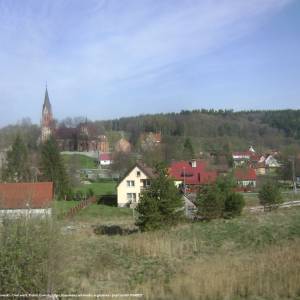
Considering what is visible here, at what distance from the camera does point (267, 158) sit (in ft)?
343

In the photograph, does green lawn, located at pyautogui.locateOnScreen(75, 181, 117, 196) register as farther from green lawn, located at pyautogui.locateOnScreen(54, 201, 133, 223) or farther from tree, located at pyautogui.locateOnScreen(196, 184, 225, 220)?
tree, located at pyautogui.locateOnScreen(196, 184, 225, 220)

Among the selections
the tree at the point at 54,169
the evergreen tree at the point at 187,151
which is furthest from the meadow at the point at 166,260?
the evergreen tree at the point at 187,151

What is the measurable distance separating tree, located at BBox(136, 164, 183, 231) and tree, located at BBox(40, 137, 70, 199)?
87.9 feet

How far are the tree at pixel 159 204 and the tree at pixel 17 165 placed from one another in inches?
1207

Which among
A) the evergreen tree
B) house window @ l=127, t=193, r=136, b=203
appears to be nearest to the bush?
house window @ l=127, t=193, r=136, b=203

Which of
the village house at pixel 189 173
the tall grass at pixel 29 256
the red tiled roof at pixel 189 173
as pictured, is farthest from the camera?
the red tiled roof at pixel 189 173

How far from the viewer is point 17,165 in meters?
56.2

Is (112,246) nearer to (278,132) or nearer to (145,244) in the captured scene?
(145,244)

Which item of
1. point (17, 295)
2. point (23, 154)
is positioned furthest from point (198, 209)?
point (23, 154)

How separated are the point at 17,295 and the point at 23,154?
2075 inches

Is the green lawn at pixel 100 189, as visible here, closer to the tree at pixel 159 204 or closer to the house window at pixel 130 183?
the house window at pixel 130 183

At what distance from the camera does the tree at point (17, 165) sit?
52844 millimetres

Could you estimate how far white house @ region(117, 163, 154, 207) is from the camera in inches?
1786

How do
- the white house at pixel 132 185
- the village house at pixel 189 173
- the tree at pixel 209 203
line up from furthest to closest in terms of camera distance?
the village house at pixel 189 173
the white house at pixel 132 185
the tree at pixel 209 203
